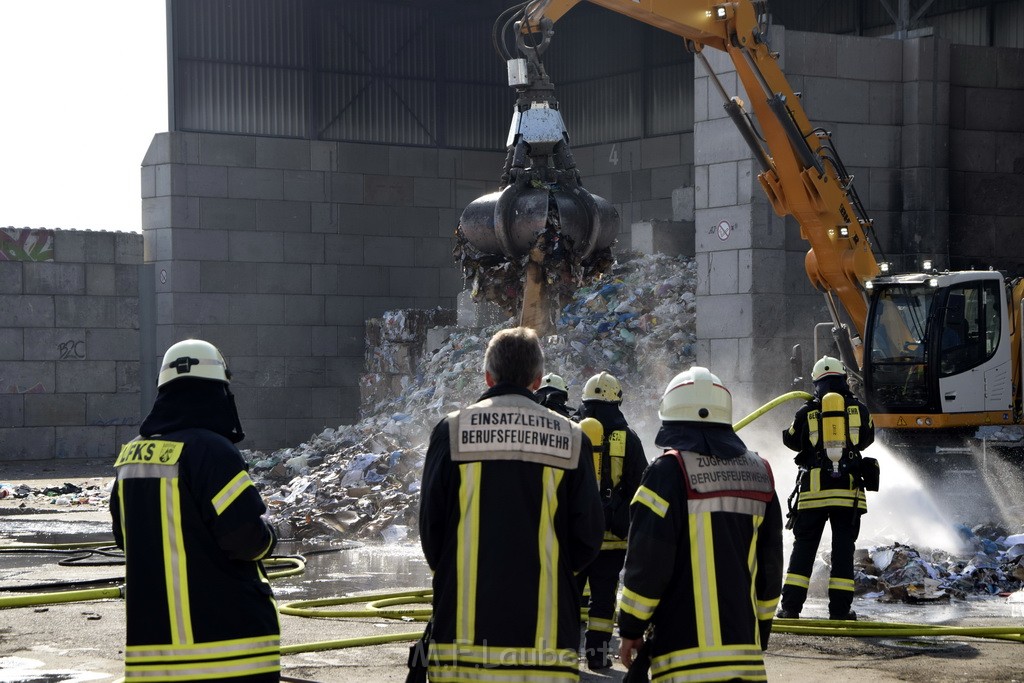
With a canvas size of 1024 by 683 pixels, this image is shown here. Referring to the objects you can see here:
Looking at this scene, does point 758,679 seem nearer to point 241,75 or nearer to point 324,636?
point 324,636

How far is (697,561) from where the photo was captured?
168 inches

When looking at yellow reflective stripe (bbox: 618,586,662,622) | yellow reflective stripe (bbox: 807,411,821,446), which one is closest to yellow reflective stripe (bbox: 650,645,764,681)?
yellow reflective stripe (bbox: 618,586,662,622)

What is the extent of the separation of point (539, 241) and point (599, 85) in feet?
65.4

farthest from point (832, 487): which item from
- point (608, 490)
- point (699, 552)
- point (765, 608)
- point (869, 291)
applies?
point (869, 291)

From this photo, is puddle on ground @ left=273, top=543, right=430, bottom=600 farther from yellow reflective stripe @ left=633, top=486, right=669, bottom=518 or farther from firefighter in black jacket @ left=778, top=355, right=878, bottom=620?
yellow reflective stripe @ left=633, top=486, right=669, bottom=518

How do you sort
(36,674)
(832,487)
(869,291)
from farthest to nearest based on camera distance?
(869,291)
(832,487)
(36,674)

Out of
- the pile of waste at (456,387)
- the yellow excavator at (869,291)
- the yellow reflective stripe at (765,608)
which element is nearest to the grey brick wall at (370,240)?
the pile of waste at (456,387)

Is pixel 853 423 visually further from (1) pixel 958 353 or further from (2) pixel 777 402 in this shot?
(1) pixel 958 353

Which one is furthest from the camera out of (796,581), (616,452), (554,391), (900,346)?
(900,346)

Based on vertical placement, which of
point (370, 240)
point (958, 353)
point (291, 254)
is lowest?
point (958, 353)

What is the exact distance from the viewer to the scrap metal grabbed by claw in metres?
7.84

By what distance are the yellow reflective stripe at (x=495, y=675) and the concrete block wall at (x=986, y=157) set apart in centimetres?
1559

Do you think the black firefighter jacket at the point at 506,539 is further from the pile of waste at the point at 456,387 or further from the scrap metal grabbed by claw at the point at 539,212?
the pile of waste at the point at 456,387

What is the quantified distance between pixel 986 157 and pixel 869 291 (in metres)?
5.50
